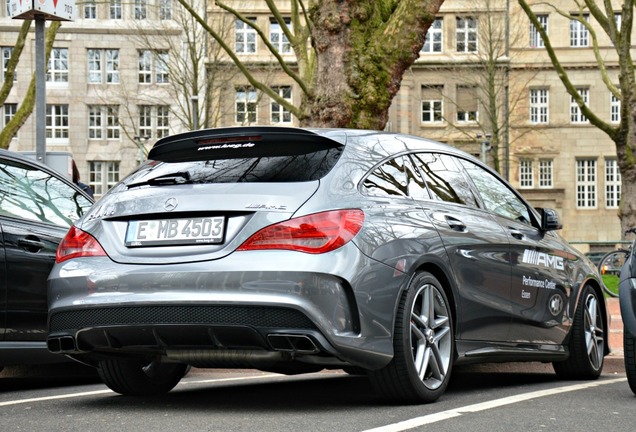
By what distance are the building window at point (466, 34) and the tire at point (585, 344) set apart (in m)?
54.1

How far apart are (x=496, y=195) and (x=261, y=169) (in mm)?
2283

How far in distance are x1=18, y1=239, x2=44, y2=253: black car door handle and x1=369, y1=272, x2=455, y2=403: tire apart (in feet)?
8.84

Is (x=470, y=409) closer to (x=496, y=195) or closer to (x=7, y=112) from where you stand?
(x=496, y=195)

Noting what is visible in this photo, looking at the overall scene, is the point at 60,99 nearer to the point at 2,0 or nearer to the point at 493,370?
the point at 2,0

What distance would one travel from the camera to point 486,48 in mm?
58906

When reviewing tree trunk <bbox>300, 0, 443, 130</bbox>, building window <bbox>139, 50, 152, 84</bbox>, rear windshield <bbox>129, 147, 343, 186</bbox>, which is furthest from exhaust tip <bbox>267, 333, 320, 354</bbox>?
building window <bbox>139, 50, 152, 84</bbox>

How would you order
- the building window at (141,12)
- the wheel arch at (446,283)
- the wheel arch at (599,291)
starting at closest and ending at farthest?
the wheel arch at (446,283)
the wheel arch at (599,291)
the building window at (141,12)

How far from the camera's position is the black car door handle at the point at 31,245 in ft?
25.6

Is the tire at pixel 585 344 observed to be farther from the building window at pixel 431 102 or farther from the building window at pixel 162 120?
the building window at pixel 431 102

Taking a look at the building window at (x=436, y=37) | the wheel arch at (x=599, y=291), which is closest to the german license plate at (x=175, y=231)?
the wheel arch at (x=599, y=291)

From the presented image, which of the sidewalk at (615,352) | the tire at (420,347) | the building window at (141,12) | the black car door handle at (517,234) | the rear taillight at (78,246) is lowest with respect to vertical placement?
the sidewalk at (615,352)

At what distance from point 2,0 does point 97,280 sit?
66893 mm

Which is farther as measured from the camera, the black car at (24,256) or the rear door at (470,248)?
the black car at (24,256)

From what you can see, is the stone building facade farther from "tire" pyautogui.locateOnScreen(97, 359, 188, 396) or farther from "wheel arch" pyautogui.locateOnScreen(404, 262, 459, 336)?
"wheel arch" pyautogui.locateOnScreen(404, 262, 459, 336)
